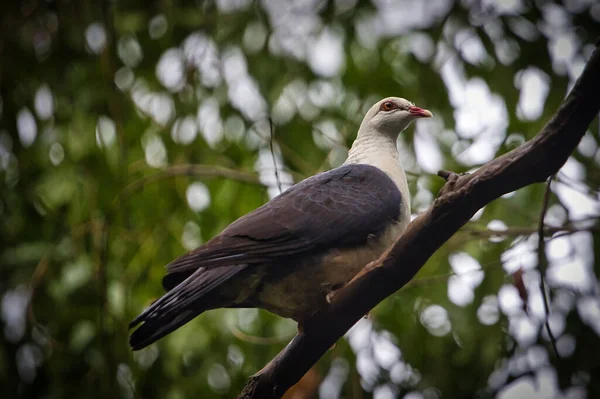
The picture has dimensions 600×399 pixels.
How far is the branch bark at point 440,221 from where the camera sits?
6.70 feet

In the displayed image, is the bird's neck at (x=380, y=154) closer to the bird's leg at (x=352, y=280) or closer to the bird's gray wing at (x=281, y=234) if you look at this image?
the bird's gray wing at (x=281, y=234)

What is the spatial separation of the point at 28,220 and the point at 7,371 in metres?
1.11

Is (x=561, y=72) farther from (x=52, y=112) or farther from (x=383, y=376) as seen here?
(x=52, y=112)

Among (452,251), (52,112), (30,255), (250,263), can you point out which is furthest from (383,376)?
(52,112)

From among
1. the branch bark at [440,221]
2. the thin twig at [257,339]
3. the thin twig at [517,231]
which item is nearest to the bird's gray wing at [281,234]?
the branch bark at [440,221]

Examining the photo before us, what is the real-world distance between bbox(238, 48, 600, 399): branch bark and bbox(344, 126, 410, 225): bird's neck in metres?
0.71

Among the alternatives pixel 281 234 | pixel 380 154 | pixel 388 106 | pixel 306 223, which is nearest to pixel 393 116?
pixel 388 106

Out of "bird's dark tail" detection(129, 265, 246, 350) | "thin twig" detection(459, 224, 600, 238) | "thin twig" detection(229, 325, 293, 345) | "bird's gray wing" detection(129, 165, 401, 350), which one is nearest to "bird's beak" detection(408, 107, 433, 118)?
"bird's gray wing" detection(129, 165, 401, 350)

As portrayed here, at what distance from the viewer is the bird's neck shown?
3193 mm

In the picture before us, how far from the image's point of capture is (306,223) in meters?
2.81

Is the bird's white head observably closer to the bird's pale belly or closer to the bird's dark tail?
the bird's pale belly

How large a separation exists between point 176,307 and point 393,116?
147 cm

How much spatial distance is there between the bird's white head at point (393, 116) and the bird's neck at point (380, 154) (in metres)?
0.03

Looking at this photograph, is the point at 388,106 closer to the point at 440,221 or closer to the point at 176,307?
the point at 440,221
